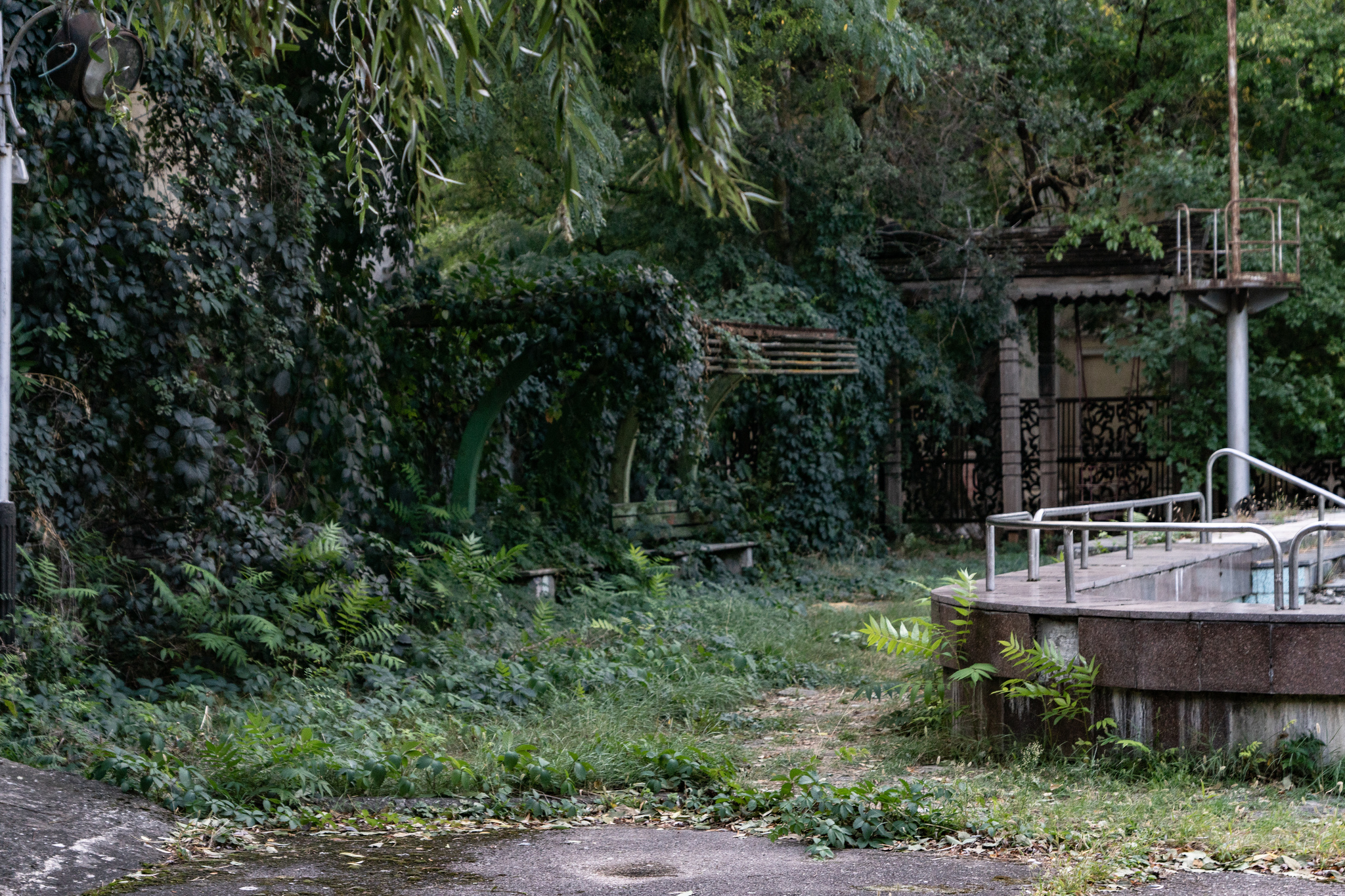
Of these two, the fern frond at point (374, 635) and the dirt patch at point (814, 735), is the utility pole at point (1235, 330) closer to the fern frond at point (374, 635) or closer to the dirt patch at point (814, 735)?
the dirt patch at point (814, 735)

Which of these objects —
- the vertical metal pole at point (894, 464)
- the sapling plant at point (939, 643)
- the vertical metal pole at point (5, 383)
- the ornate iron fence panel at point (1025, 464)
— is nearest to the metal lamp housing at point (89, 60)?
the vertical metal pole at point (5, 383)

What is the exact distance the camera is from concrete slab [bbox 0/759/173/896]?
493 cm

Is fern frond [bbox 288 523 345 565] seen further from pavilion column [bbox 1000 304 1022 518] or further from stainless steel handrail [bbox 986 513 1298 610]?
pavilion column [bbox 1000 304 1022 518]

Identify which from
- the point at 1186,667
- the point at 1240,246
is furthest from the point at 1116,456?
the point at 1186,667

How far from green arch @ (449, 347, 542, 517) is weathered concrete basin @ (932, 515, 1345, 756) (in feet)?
22.3

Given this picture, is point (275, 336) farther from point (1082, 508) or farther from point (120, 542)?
point (1082, 508)

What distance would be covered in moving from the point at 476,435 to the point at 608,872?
28.2 feet

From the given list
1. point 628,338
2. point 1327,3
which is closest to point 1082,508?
point 628,338

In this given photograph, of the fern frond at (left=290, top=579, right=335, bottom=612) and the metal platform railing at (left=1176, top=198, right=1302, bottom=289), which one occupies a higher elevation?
the metal platform railing at (left=1176, top=198, right=1302, bottom=289)

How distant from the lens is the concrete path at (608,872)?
16.2 ft

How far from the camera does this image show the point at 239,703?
26.6 feet

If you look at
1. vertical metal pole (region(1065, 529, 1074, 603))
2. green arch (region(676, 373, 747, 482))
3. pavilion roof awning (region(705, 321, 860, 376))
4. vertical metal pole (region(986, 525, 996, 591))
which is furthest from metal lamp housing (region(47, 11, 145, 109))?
green arch (region(676, 373, 747, 482))

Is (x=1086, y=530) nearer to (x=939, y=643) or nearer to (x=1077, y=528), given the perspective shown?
(x=1077, y=528)

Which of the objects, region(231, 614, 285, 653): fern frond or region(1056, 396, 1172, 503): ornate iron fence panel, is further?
region(1056, 396, 1172, 503): ornate iron fence panel
